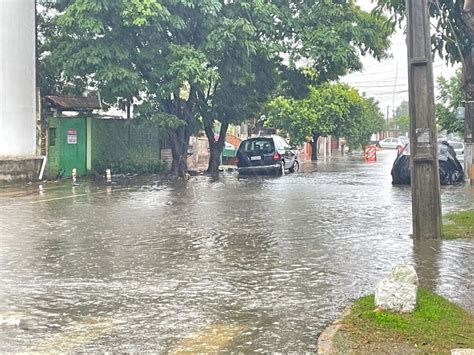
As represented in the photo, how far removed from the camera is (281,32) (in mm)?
24266

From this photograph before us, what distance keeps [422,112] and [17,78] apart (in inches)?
622

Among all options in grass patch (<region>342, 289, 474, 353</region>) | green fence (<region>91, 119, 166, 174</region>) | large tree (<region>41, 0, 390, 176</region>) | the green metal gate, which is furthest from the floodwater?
green fence (<region>91, 119, 166, 174</region>)

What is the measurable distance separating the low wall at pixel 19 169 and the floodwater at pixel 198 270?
5842 mm

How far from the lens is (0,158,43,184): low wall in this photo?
20922mm

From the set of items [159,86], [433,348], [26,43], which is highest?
[26,43]

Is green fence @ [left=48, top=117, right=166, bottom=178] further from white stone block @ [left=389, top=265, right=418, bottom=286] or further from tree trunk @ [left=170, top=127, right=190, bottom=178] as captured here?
white stone block @ [left=389, top=265, right=418, bottom=286]

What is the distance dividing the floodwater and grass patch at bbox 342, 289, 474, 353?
0.36 metres

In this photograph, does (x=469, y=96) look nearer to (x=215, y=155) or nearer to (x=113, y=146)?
(x=215, y=155)

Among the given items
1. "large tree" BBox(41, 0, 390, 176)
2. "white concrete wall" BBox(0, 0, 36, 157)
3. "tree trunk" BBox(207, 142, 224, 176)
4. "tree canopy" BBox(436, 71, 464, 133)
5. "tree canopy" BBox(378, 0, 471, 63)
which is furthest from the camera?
"tree trunk" BBox(207, 142, 224, 176)

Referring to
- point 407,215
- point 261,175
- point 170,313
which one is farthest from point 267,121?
point 170,313

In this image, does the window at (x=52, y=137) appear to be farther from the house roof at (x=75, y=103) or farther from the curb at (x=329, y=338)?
the curb at (x=329, y=338)

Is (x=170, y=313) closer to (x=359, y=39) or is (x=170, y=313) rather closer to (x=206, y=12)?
(x=206, y=12)

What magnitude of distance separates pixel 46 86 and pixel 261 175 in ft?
29.9

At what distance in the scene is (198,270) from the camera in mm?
7957
